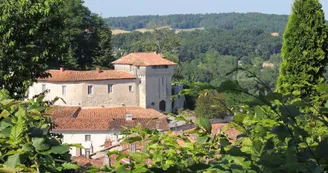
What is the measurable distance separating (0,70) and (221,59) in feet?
334

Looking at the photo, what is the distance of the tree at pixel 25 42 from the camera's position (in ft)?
37.9

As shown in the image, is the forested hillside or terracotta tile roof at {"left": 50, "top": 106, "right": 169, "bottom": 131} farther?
the forested hillside

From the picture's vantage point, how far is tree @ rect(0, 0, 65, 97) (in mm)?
11547

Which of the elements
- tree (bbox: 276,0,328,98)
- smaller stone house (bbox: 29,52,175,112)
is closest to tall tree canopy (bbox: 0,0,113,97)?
tree (bbox: 276,0,328,98)

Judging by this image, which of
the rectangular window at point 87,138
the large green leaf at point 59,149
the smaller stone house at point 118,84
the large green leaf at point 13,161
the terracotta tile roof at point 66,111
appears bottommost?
the rectangular window at point 87,138

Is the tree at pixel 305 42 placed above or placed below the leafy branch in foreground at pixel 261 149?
below

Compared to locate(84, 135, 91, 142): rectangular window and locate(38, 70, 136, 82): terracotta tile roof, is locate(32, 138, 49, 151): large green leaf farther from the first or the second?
locate(38, 70, 136, 82): terracotta tile roof

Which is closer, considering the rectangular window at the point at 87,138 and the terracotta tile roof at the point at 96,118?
the terracotta tile roof at the point at 96,118

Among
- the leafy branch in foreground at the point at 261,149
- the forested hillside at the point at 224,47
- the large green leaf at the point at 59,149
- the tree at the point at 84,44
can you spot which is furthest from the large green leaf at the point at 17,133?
the forested hillside at the point at 224,47

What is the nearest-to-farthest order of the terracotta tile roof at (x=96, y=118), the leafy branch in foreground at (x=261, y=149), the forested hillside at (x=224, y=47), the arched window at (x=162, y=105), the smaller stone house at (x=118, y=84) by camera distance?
the leafy branch in foreground at (x=261, y=149)
the terracotta tile roof at (x=96, y=118)
the smaller stone house at (x=118, y=84)
the arched window at (x=162, y=105)
the forested hillside at (x=224, y=47)

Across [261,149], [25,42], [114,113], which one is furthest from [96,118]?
[261,149]

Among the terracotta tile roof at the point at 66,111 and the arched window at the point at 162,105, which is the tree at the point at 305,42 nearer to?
the terracotta tile roof at the point at 66,111

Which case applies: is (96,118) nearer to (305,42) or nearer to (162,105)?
(162,105)

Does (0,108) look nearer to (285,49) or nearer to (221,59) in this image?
(285,49)
